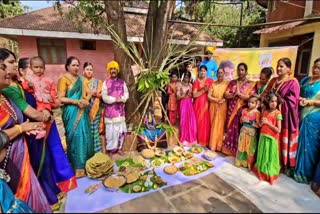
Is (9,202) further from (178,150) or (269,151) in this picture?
(269,151)

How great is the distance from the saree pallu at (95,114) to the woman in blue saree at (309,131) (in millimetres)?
2606

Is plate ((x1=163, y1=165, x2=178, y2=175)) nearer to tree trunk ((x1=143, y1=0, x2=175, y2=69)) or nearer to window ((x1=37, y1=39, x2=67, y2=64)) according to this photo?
tree trunk ((x1=143, y1=0, x2=175, y2=69))

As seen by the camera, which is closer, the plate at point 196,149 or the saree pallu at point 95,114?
the saree pallu at point 95,114

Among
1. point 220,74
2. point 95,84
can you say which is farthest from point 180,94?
point 95,84

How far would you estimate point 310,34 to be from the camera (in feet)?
21.7

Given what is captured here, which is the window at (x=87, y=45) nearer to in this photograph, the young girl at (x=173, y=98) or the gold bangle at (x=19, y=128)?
the young girl at (x=173, y=98)

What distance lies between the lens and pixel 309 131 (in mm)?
2543

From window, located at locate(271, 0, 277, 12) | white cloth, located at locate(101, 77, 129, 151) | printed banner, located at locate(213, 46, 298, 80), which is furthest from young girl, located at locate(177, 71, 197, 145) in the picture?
window, located at locate(271, 0, 277, 12)

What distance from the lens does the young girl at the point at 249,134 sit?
276 cm

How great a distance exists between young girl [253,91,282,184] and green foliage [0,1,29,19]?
13432mm

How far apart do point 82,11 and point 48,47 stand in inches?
181

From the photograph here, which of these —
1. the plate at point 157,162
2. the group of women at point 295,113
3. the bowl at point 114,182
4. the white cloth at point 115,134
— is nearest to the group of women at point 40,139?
the white cloth at point 115,134

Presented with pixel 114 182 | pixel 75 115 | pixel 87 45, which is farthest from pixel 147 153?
pixel 87 45

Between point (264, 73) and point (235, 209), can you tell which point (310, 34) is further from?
point (235, 209)
